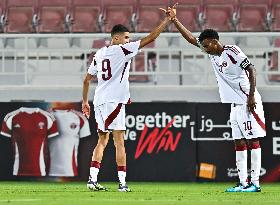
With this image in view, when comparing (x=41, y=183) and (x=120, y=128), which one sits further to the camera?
(x=41, y=183)

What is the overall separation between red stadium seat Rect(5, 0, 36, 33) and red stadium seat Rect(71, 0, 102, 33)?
820 mm

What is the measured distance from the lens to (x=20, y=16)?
57.1 ft

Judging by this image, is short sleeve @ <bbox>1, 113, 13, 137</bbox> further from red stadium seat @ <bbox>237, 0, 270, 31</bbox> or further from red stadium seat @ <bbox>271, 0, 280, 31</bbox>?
red stadium seat @ <bbox>271, 0, 280, 31</bbox>

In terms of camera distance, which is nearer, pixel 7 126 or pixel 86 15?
pixel 7 126

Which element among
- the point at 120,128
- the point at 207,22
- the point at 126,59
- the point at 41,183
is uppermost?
the point at 207,22

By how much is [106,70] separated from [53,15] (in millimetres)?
8431

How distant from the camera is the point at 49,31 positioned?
1700 cm

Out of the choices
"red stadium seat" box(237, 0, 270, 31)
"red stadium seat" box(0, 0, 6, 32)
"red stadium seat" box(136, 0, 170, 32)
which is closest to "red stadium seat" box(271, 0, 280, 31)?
"red stadium seat" box(237, 0, 270, 31)

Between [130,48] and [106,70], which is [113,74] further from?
[130,48]

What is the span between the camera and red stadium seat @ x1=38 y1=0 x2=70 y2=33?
17.1 metres

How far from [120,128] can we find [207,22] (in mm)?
8200

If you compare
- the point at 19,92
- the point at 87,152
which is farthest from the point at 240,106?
the point at 19,92

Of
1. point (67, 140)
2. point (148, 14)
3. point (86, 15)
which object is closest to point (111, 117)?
point (67, 140)

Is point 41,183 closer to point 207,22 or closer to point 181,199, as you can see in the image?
point 181,199
